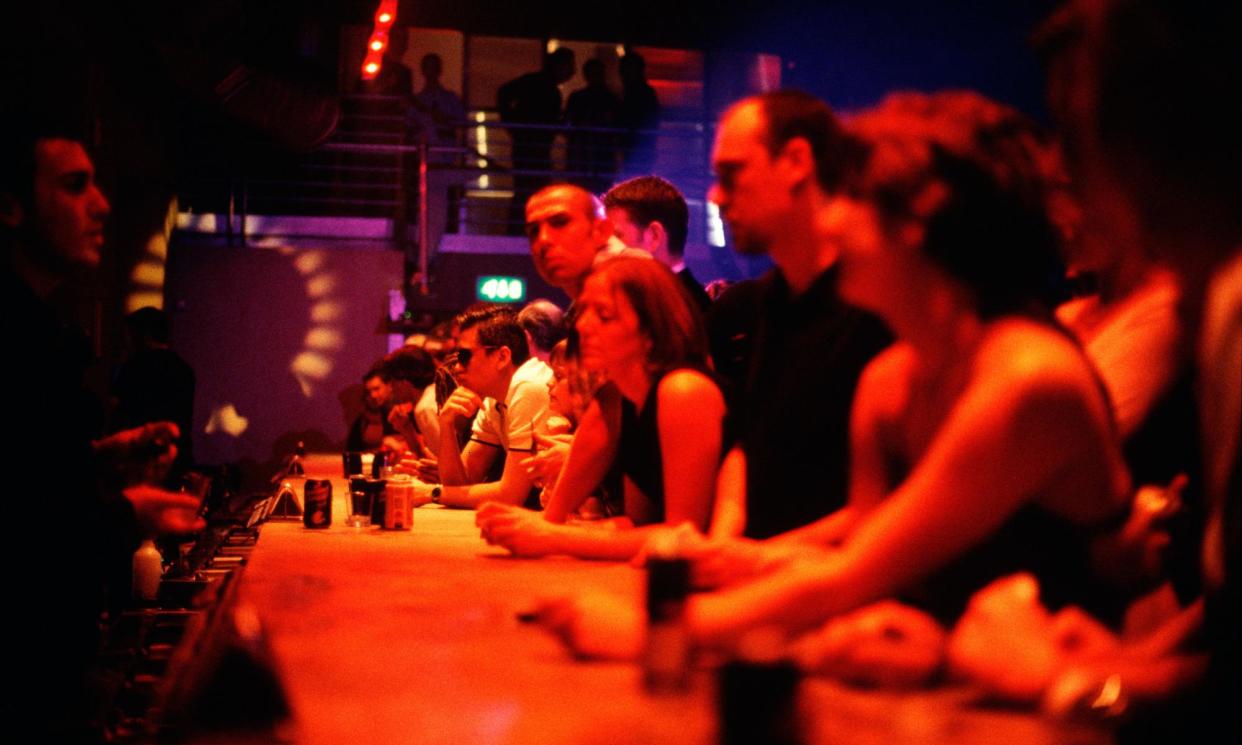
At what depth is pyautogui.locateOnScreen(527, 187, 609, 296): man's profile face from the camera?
3701mm

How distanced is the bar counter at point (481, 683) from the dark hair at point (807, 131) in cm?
91

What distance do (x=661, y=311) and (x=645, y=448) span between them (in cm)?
34

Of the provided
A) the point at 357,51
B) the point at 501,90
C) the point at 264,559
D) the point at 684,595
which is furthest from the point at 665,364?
the point at 357,51

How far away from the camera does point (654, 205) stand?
3996 millimetres

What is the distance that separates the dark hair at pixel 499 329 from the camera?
4684 mm

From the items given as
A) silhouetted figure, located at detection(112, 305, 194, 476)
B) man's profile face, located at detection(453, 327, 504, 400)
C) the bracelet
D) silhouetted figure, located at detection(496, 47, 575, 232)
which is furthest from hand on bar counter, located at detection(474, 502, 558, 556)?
silhouetted figure, located at detection(496, 47, 575, 232)

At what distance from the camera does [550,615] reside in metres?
1.62

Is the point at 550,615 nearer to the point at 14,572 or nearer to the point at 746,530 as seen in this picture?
the point at 746,530

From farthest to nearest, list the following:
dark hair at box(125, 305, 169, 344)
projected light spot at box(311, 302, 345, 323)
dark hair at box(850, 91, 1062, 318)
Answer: projected light spot at box(311, 302, 345, 323)
dark hair at box(125, 305, 169, 344)
dark hair at box(850, 91, 1062, 318)

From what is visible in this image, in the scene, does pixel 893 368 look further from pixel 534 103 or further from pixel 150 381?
pixel 534 103

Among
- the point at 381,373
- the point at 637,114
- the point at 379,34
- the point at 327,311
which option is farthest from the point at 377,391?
the point at 637,114

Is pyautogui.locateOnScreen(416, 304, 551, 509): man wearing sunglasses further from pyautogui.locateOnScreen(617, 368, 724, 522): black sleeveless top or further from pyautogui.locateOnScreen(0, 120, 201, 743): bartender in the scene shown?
pyautogui.locateOnScreen(0, 120, 201, 743): bartender

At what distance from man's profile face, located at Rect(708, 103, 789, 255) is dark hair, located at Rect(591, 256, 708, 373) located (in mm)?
332

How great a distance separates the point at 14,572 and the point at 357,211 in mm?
10401
